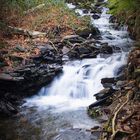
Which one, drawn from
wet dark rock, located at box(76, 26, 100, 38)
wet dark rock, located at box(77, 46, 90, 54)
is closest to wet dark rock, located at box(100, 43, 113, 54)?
wet dark rock, located at box(77, 46, 90, 54)

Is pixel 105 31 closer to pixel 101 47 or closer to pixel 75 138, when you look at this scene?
pixel 101 47

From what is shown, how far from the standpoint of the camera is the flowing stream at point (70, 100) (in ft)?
31.7

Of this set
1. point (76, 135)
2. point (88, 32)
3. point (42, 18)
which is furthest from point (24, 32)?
point (76, 135)

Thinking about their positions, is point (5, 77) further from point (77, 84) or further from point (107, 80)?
point (107, 80)

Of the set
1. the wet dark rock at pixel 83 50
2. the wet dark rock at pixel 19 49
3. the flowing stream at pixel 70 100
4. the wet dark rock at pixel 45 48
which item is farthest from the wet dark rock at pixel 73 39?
the wet dark rock at pixel 19 49

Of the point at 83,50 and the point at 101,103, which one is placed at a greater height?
the point at 83,50

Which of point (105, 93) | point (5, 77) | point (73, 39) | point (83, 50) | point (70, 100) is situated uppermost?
point (73, 39)

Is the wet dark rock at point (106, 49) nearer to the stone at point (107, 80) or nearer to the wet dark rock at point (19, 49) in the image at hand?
the stone at point (107, 80)

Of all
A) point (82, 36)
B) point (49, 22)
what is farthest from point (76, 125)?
point (49, 22)

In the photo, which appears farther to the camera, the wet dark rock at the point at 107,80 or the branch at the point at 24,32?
the branch at the point at 24,32

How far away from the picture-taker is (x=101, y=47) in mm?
15766

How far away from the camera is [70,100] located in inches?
480

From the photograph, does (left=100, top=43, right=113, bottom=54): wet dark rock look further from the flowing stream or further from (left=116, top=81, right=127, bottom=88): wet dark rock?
(left=116, top=81, right=127, bottom=88): wet dark rock

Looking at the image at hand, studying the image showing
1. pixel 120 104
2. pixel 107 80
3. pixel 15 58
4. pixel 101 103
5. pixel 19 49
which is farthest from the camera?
pixel 19 49
